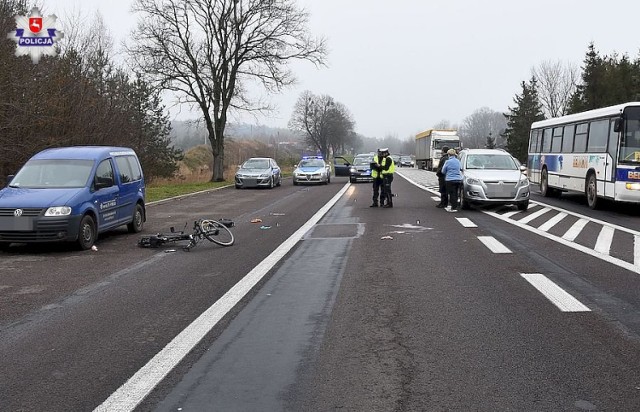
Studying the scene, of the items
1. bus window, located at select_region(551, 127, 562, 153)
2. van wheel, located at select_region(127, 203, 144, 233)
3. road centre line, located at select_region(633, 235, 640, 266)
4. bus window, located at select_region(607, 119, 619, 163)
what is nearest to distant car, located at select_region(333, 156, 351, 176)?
bus window, located at select_region(551, 127, 562, 153)

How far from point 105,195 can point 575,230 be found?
958 cm

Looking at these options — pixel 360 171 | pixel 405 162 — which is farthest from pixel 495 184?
pixel 405 162

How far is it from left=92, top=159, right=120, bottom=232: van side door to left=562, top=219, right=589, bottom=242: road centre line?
8658 millimetres

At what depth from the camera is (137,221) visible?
13367 millimetres

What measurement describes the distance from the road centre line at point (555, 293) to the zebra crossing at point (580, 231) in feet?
5.33

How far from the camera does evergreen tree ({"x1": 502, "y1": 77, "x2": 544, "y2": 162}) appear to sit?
239ft

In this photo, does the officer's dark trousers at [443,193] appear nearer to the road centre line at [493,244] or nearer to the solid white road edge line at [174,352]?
the road centre line at [493,244]

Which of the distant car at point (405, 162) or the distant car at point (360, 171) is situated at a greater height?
the distant car at point (360, 171)

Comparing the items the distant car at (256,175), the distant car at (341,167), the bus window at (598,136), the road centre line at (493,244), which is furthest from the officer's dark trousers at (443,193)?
the distant car at (341,167)

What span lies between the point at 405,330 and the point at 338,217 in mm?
10579

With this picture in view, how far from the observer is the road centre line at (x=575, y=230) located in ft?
39.2

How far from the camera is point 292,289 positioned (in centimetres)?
733

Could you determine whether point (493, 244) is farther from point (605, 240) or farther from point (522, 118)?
point (522, 118)

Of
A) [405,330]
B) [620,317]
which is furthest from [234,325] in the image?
[620,317]
